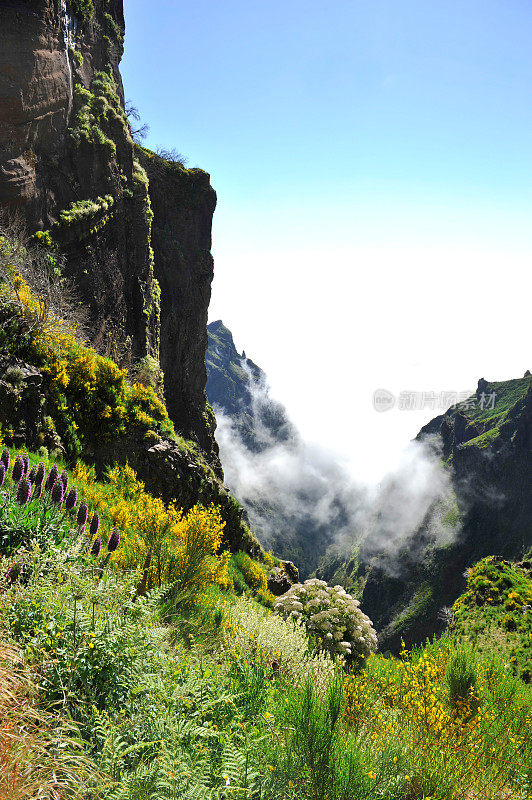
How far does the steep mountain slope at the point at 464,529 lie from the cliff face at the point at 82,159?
87.9 meters

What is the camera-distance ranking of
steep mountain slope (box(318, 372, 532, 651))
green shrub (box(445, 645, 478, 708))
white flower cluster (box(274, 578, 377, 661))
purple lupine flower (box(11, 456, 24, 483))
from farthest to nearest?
steep mountain slope (box(318, 372, 532, 651)), white flower cluster (box(274, 578, 377, 661)), green shrub (box(445, 645, 478, 708)), purple lupine flower (box(11, 456, 24, 483))

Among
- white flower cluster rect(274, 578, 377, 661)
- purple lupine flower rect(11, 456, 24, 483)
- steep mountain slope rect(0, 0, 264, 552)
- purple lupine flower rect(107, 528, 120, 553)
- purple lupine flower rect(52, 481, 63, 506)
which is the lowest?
white flower cluster rect(274, 578, 377, 661)

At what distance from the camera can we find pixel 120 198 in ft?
70.1

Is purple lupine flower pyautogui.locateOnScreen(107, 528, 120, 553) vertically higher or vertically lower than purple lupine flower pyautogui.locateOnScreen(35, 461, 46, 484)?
lower

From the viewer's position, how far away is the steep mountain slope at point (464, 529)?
8694 centimetres

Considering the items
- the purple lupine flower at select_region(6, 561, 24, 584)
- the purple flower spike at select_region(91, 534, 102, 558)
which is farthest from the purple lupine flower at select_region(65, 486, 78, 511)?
the purple lupine flower at select_region(6, 561, 24, 584)

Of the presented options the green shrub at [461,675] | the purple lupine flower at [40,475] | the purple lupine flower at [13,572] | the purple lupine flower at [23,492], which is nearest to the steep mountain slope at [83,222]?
the purple lupine flower at [40,475]

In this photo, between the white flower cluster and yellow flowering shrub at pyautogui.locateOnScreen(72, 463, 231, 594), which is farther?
the white flower cluster

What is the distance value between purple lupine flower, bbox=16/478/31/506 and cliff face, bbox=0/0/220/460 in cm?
1378

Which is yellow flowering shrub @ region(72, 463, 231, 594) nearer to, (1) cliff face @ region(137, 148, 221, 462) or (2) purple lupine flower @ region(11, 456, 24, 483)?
(2) purple lupine flower @ region(11, 456, 24, 483)

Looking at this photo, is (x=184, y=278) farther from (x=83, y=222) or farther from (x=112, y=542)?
(x=112, y=542)

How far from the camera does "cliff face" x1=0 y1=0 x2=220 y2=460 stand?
14289 mm

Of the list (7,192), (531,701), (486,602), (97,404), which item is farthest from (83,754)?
(486,602)

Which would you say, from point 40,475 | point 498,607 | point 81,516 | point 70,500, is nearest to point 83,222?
point 40,475
